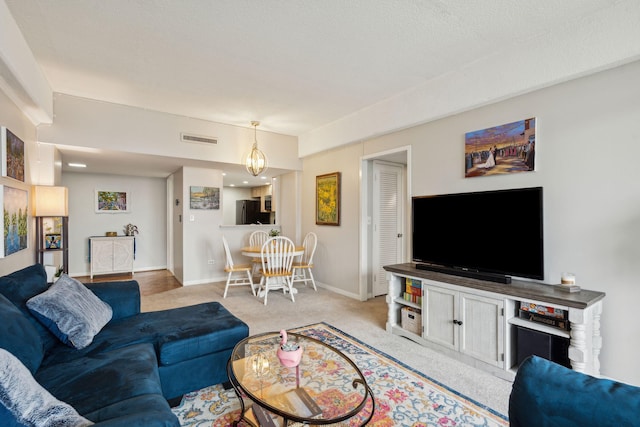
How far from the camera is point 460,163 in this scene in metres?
3.21

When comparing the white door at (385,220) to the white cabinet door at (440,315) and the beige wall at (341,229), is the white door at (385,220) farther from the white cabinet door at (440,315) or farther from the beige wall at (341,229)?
the white cabinet door at (440,315)

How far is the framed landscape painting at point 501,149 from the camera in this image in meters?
2.67

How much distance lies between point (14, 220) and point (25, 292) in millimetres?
1170

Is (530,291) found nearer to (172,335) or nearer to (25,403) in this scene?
(172,335)

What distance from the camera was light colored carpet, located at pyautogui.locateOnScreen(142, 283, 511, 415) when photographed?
7.59 ft

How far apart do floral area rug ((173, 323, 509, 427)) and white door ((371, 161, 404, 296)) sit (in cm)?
233

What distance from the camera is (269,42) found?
2.70m

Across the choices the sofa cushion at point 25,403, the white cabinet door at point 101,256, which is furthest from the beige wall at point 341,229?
the white cabinet door at point 101,256

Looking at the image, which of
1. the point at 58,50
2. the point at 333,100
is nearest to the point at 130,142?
the point at 58,50

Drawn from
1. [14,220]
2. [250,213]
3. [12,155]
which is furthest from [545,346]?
[250,213]

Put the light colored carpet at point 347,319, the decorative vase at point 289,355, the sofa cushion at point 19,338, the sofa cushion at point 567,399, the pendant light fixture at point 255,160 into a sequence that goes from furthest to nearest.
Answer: the pendant light fixture at point 255,160 → the light colored carpet at point 347,319 → the decorative vase at point 289,355 → the sofa cushion at point 19,338 → the sofa cushion at point 567,399

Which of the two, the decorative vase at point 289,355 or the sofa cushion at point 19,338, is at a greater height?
the sofa cushion at point 19,338

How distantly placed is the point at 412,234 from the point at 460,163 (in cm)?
89

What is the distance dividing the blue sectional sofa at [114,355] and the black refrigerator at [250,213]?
564 cm
